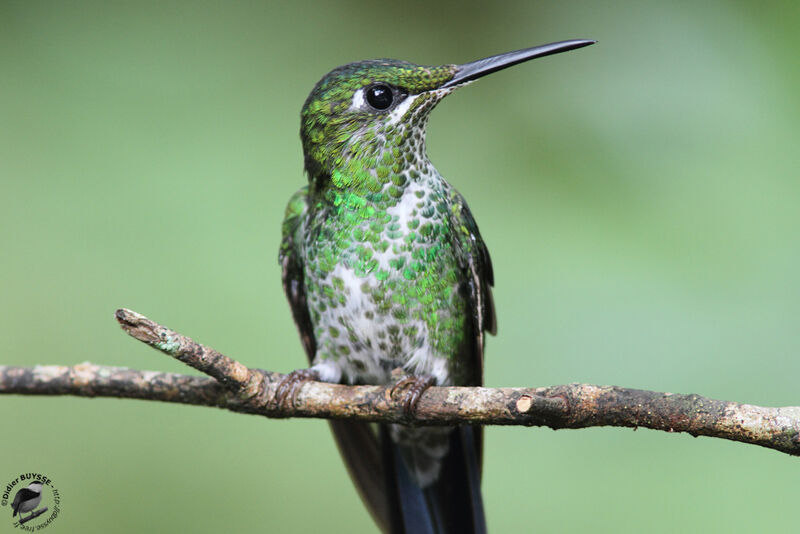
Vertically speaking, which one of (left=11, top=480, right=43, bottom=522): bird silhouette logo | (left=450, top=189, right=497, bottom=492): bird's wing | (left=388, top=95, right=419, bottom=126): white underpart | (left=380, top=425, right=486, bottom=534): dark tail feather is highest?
(left=388, top=95, right=419, bottom=126): white underpart

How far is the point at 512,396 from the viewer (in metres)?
2.21

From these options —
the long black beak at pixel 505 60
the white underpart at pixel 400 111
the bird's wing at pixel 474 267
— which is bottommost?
the bird's wing at pixel 474 267

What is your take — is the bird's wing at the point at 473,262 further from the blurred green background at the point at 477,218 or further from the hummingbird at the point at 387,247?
the blurred green background at the point at 477,218

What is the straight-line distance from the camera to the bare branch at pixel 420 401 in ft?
6.66

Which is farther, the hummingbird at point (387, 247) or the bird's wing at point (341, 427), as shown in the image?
the bird's wing at point (341, 427)

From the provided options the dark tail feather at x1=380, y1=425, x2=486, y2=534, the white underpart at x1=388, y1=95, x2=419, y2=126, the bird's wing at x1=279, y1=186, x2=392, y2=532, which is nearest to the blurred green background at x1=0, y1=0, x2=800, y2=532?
the dark tail feather at x1=380, y1=425, x2=486, y2=534

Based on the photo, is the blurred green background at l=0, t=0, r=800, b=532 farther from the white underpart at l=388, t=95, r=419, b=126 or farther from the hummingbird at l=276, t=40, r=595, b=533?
the white underpart at l=388, t=95, r=419, b=126

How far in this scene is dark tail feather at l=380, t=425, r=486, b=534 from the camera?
3451 millimetres

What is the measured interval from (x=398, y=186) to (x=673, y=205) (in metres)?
2.35

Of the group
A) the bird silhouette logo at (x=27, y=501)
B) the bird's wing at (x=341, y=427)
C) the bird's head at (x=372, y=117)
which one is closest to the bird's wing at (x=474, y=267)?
the bird's head at (x=372, y=117)

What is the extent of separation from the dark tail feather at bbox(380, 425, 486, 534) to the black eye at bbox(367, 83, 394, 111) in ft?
4.86

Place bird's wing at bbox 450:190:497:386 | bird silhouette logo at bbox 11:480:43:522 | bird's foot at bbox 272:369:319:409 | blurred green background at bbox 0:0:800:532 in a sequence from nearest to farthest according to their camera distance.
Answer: bird's foot at bbox 272:369:319:409 < bird's wing at bbox 450:190:497:386 < bird silhouette logo at bbox 11:480:43:522 < blurred green background at bbox 0:0:800:532

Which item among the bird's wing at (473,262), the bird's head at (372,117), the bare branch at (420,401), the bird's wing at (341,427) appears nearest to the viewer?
the bare branch at (420,401)

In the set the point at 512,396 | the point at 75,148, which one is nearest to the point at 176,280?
the point at 75,148
